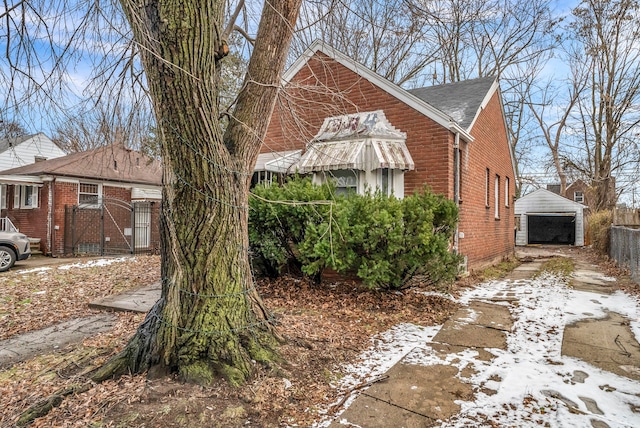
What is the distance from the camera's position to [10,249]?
1134cm

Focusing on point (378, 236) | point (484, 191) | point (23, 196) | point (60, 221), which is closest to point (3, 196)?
point (23, 196)

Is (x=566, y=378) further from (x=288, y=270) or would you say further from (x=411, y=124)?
(x=411, y=124)

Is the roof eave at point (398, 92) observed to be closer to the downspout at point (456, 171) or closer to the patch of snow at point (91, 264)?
the downspout at point (456, 171)

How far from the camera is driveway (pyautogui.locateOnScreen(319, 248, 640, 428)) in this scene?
117 inches

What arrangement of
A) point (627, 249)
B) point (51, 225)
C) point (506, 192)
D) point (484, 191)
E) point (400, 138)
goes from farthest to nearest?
1. point (51, 225)
2. point (506, 192)
3. point (484, 191)
4. point (627, 249)
5. point (400, 138)

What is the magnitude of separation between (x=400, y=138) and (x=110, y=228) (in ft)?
40.6

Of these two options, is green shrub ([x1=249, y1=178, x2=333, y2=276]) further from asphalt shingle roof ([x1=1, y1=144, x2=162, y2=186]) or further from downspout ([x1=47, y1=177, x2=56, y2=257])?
downspout ([x1=47, y1=177, x2=56, y2=257])

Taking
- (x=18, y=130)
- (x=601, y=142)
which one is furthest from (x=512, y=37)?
(x=18, y=130)

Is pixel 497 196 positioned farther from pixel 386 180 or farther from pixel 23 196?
pixel 23 196

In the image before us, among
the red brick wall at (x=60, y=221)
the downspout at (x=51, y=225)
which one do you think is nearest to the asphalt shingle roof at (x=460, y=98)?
the red brick wall at (x=60, y=221)

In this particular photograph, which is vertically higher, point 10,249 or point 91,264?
point 10,249

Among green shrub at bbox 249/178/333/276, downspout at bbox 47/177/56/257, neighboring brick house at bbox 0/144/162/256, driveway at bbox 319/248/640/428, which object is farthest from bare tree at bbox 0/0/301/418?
downspout at bbox 47/177/56/257

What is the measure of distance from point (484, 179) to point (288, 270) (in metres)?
7.01

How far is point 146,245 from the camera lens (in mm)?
14828
